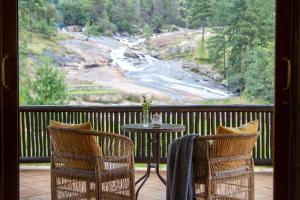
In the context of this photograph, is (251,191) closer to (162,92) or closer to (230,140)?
(230,140)

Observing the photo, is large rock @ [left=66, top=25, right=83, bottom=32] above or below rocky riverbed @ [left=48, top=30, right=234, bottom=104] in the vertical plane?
above

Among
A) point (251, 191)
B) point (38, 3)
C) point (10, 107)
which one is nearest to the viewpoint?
point (10, 107)

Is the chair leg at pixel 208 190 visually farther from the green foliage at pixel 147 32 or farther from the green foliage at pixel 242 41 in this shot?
the green foliage at pixel 147 32

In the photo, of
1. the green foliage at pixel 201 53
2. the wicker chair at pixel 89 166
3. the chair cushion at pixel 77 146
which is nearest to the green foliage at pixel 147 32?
the green foliage at pixel 201 53

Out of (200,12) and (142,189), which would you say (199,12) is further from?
(142,189)

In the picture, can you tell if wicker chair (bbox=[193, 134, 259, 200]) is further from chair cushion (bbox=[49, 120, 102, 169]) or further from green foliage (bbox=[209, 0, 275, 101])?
green foliage (bbox=[209, 0, 275, 101])

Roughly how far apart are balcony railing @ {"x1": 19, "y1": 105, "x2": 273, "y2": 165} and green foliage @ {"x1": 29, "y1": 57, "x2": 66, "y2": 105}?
7.27 ft

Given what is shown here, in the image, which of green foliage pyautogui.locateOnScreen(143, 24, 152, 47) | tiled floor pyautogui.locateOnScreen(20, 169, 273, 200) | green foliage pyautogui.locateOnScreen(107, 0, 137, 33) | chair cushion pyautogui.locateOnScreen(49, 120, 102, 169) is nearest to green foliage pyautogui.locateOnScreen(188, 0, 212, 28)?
green foliage pyautogui.locateOnScreen(143, 24, 152, 47)

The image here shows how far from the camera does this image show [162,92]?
26.9 feet

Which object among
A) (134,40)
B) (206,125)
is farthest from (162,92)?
(206,125)

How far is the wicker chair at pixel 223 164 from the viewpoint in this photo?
11.4ft

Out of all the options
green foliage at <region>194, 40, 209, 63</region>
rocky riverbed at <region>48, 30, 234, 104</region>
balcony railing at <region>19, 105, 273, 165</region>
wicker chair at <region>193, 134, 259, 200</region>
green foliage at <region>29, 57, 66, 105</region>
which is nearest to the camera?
wicker chair at <region>193, 134, 259, 200</region>

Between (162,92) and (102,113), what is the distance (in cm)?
257

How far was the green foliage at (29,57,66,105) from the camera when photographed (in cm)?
793
